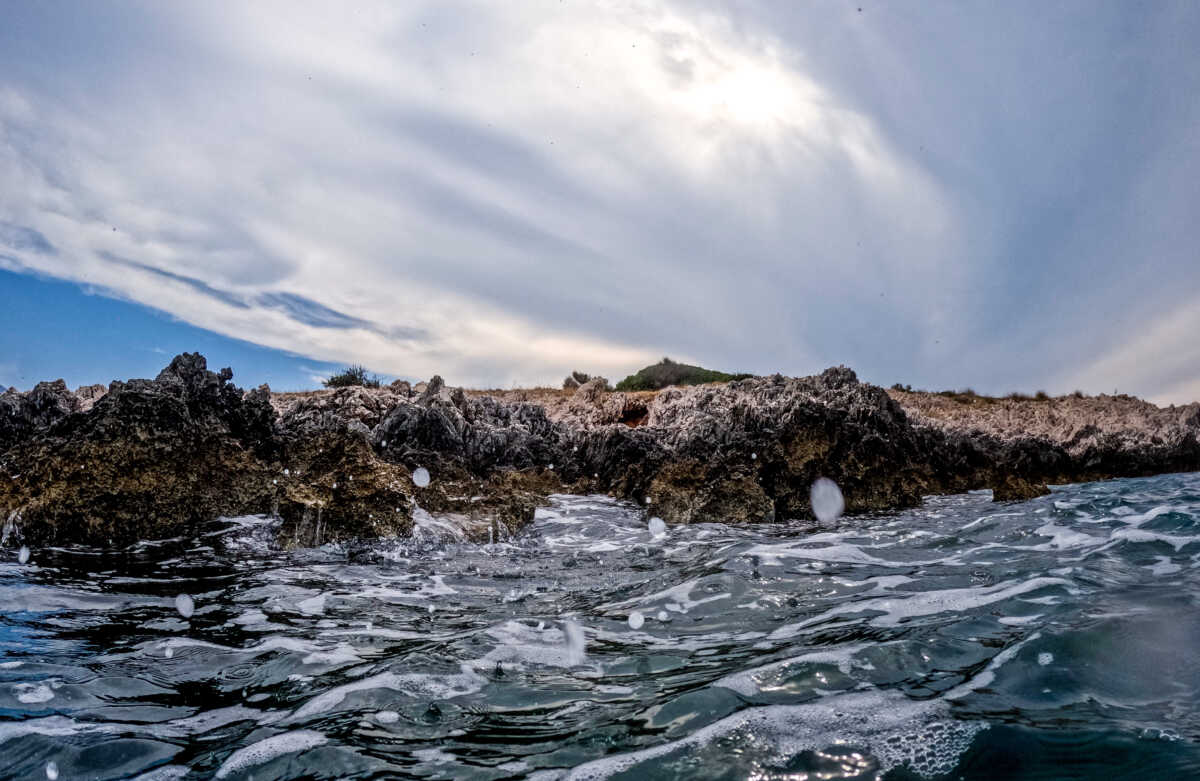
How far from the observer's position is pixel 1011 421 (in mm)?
20203

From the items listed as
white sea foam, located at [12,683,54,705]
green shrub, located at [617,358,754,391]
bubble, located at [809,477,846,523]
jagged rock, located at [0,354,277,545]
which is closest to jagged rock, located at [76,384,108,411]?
jagged rock, located at [0,354,277,545]

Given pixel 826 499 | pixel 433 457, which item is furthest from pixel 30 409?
pixel 826 499

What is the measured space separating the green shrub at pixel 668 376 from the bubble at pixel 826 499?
55.7 ft

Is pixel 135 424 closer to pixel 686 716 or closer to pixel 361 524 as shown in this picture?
pixel 361 524

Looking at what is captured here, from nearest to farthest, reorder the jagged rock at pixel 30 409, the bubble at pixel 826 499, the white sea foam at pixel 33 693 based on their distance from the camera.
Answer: the white sea foam at pixel 33 693 < the jagged rock at pixel 30 409 < the bubble at pixel 826 499

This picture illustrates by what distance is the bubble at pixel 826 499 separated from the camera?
9.69 m

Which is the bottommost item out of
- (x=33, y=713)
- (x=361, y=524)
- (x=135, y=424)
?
(x=33, y=713)

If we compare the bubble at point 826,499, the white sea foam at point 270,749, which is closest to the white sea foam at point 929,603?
the white sea foam at point 270,749

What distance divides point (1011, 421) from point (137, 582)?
2115 cm

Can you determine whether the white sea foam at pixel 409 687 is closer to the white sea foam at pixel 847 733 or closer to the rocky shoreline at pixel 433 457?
the white sea foam at pixel 847 733

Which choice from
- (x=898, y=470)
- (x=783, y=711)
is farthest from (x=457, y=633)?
(x=898, y=470)

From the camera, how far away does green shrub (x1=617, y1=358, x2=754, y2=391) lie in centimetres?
2759

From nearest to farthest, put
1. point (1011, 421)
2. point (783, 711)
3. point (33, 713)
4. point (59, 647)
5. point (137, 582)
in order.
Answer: point (783, 711), point (33, 713), point (59, 647), point (137, 582), point (1011, 421)

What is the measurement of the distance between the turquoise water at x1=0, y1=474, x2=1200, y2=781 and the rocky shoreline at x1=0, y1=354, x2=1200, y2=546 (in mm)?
961
